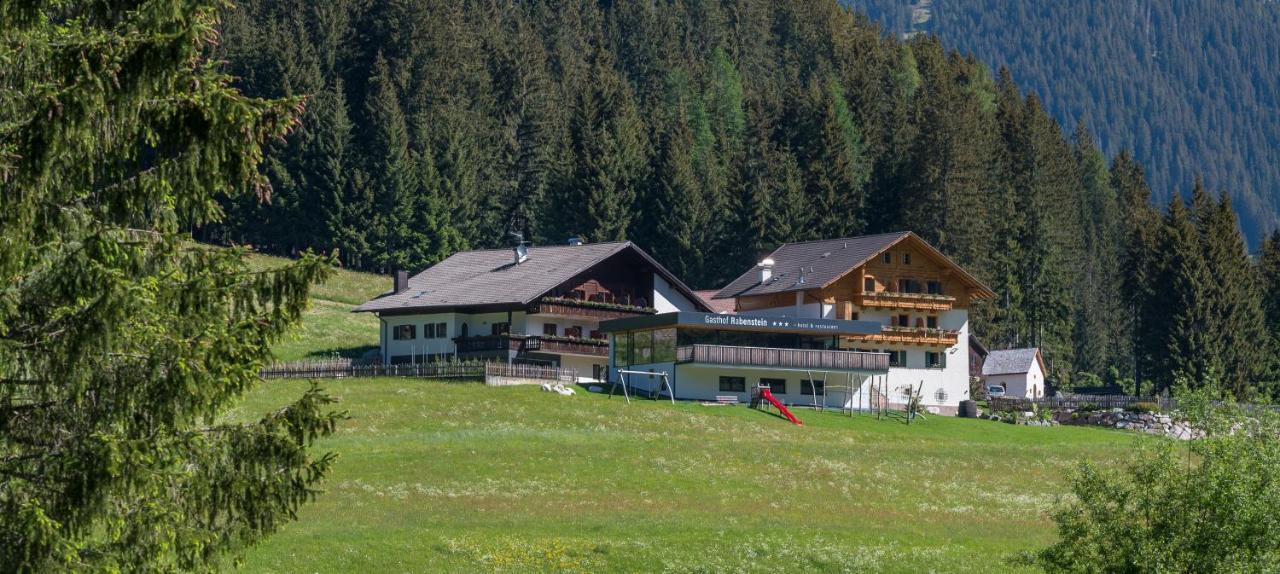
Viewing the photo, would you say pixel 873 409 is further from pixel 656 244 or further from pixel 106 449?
pixel 106 449

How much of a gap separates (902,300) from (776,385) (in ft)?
36.7

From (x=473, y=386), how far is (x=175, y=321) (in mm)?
46972

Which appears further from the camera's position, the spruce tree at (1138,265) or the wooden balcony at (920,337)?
the spruce tree at (1138,265)

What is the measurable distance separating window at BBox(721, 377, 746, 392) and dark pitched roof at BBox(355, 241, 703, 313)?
32.0 ft

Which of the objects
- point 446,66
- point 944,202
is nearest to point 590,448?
point 944,202

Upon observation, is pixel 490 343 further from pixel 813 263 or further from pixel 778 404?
pixel 813 263

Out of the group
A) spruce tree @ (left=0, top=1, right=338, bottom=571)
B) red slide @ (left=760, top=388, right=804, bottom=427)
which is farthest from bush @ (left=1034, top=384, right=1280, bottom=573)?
red slide @ (left=760, top=388, right=804, bottom=427)

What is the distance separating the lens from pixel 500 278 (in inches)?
3179

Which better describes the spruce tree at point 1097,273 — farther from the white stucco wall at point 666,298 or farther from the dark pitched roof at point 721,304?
the white stucco wall at point 666,298

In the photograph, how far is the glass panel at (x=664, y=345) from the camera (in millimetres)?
70625

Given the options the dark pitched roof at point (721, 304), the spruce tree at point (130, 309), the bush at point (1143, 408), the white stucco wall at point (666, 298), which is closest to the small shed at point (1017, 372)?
the dark pitched roof at point (721, 304)

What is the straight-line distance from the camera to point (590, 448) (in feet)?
168

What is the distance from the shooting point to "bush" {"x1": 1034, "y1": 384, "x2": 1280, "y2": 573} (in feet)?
97.3

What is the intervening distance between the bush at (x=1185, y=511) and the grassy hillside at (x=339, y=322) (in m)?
44.3
